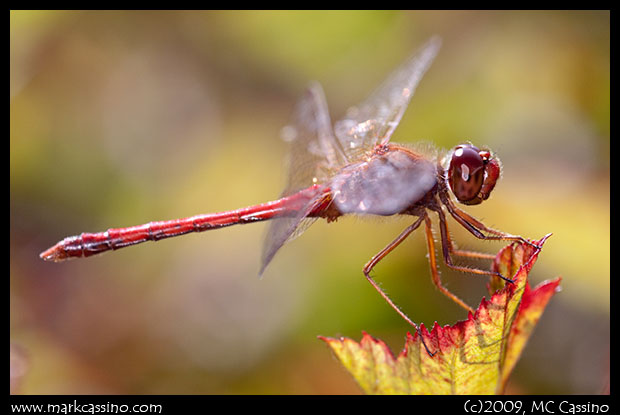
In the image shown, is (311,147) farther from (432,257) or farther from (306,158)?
(432,257)

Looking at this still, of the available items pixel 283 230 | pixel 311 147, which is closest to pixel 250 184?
pixel 311 147

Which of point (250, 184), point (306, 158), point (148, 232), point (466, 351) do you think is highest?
point (250, 184)

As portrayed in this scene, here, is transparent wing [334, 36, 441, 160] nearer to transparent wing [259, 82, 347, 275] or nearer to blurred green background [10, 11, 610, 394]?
transparent wing [259, 82, 347, 275]

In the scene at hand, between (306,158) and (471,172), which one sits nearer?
(471,172)

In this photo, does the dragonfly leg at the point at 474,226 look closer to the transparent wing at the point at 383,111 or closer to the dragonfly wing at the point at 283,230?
the transparent wing at the point at 383,111

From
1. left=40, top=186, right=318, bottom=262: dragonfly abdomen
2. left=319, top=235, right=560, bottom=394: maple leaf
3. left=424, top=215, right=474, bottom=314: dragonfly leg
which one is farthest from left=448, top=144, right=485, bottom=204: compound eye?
left=40, top=186, right=318, bottom=262: dragonfly abdomen

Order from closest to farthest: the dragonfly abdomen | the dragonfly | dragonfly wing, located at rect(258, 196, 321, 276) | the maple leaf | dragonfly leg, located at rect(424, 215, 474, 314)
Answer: the maple leaf < dragonfly wing, located at rect(258, 196, 321, 276) < the dragonfly < dragonfly leg, located at rect(424, 215, 474, 314) < the dragonfly abdomen

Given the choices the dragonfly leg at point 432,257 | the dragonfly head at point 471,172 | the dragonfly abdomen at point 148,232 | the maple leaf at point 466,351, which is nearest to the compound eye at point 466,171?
the dragonfly head at point 471,172

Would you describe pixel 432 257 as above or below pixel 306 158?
below
